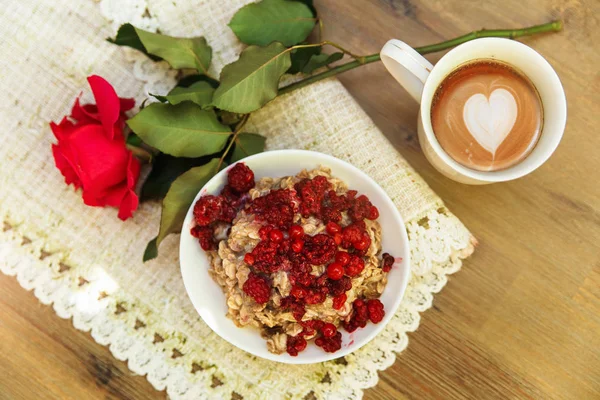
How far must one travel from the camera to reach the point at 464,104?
0.90 meters

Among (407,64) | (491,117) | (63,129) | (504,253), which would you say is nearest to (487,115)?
(491,117)

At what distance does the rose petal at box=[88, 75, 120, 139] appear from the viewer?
0.89 metres

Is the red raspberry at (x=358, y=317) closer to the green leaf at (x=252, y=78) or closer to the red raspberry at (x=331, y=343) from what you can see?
the red raspberry at (x=331, y=343)

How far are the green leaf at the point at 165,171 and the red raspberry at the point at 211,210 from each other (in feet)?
0.44

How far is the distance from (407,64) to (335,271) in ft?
1.13

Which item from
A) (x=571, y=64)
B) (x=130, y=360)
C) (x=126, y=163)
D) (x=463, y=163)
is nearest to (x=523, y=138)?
(x=463, y=163)

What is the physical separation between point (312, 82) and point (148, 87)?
0.32m

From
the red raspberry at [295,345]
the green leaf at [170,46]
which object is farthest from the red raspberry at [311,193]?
the green leaf at [170,46]

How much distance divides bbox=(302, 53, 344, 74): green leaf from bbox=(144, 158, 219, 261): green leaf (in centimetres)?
24

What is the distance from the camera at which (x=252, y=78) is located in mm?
893

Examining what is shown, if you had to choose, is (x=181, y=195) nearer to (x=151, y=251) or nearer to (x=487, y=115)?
(x=151, y=251)

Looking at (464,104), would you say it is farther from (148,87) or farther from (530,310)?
(148,87)

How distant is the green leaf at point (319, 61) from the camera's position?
0.98 meters

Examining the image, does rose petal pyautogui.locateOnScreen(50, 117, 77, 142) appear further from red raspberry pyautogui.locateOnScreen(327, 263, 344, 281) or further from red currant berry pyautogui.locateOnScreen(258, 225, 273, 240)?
red raspberry pyautogui.locateOnScreen(327, 263, 344, 281)
